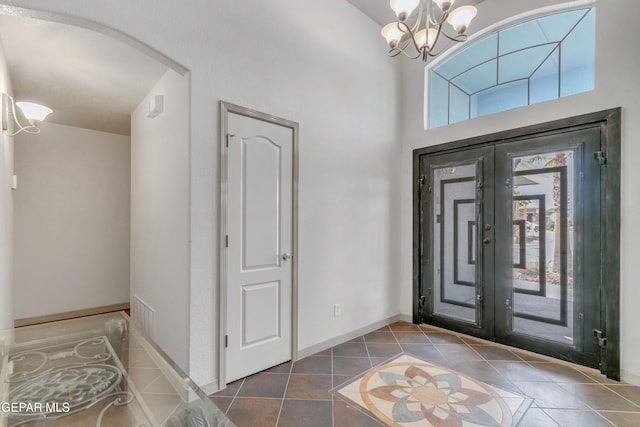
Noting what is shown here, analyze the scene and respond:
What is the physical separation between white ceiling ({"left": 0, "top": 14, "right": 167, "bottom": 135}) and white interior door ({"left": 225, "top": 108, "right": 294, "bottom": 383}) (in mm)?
1164

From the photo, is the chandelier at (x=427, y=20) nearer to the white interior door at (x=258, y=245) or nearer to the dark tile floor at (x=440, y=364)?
the white interior door at (x=258, y=245)

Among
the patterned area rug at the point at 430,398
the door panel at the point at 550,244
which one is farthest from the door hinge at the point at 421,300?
the patterned area rug at the point at 430,398

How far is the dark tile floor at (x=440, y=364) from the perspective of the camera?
190 cm

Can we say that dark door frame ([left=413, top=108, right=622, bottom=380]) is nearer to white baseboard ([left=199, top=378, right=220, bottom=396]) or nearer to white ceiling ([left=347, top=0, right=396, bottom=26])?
white ceiling ([left=347, top=0, right=396, bottom=26])

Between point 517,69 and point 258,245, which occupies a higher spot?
point 517,69

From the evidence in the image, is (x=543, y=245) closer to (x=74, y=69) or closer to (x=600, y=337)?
(x=600, y=337)

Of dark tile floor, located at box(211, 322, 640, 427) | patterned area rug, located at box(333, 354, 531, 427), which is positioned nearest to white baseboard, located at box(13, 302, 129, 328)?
dark tile floor, located at box(211, 322, 640, 427)

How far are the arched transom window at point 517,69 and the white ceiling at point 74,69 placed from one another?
124 inches

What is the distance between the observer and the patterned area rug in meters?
1.89

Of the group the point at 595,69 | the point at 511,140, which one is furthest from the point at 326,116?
the point at 595,69

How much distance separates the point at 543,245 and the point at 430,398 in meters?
1.82

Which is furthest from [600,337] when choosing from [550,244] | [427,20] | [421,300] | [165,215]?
[165,215]

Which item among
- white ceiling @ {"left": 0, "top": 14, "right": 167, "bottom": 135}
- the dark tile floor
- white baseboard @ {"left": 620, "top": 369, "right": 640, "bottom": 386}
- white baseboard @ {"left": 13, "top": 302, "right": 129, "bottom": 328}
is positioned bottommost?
white baseboard @ {"left": 13, "top": 302, "right": 129, "bottom": 328}

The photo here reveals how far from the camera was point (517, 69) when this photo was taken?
306 cm
